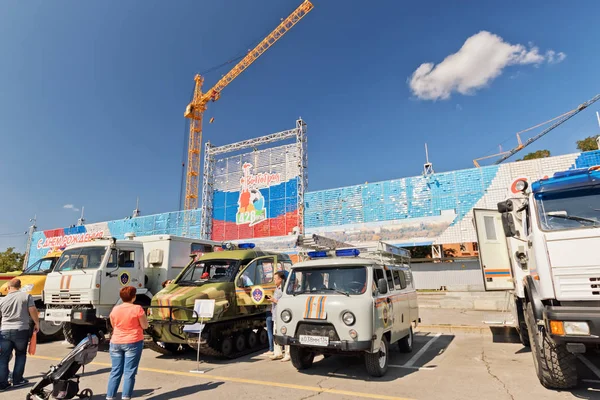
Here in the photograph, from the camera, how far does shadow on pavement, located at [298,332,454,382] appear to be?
6.41 metres

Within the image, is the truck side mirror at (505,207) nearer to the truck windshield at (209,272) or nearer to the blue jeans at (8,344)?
the truck windshield at (209,272)

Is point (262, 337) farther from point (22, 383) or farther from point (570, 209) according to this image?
point (570, 209)

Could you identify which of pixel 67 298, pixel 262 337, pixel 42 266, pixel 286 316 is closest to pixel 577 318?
pixel 286 316

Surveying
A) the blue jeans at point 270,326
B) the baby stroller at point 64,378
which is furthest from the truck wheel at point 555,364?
the baby stroller at point 64,378

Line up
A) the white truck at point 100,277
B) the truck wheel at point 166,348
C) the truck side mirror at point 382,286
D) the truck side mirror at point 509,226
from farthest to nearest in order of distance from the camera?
the white truck at point 100,277 → the truck wheel at point 166,348 → the truck side mirror at point 382,286 → the truck side mirror at point 509,226

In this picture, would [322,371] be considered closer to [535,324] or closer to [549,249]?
[535,324]

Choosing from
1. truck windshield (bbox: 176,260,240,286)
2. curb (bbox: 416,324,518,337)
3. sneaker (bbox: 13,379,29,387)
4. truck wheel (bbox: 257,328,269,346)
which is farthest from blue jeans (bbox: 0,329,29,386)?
curb (bbox: 416,324,518,337)

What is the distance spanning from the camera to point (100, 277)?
9.41m

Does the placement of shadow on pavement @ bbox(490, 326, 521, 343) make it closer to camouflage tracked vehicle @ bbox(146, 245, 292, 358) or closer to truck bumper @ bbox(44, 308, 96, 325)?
camouflage tracked vehicle @ bbox(146, 245, 292, 358)

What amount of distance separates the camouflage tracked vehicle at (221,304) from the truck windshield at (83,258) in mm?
2621

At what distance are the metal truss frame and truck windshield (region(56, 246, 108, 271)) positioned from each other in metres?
22.5

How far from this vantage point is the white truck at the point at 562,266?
4.38m

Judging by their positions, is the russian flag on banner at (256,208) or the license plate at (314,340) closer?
the license plate at (314,340)

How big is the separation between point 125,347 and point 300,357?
3.27 meters
